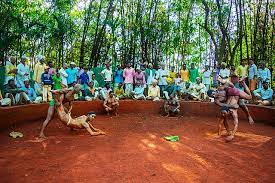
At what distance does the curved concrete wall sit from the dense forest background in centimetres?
632

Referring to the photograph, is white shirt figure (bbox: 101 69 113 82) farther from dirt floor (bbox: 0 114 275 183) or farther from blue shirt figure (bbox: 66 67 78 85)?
dirt floor (bbox: 0 114 275 183)

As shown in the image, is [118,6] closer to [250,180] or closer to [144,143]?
[144,143]

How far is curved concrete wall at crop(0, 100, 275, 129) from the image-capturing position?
897 centimetres

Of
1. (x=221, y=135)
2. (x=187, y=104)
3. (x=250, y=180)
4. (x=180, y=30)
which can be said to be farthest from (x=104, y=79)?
(x=180, y=30)

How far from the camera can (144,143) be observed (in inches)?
299

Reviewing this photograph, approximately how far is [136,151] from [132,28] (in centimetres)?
1461

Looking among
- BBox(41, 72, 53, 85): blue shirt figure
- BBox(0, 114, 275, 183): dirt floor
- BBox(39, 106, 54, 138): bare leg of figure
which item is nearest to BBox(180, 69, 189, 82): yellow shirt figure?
BBox(0, 114, 275, 183): dirt floor

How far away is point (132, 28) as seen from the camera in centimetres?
2053

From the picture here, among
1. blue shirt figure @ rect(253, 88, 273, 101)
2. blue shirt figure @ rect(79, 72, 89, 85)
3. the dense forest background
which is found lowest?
blue shirt figure @ rect(253, 88, 273, 101)

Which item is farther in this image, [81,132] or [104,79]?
[104,79]

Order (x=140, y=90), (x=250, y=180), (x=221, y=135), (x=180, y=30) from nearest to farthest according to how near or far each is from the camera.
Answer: (x=250, y=180) → (x=221, y=135) → (x=140, y=90) → (x=180, y=30)

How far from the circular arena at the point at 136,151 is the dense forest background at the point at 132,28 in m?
8.02

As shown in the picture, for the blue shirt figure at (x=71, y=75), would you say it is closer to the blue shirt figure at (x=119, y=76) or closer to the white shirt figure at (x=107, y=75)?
the white shirt figure at (x=107, y=75)

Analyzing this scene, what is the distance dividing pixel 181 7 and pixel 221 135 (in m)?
14.9
